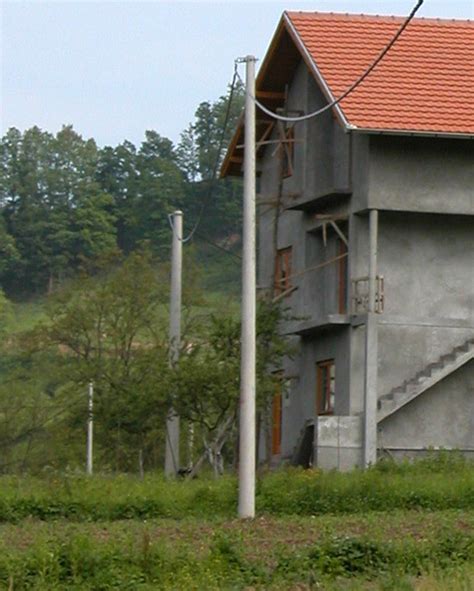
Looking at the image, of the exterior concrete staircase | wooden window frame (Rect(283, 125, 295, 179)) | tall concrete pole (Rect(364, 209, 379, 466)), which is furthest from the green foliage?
tall concrete pole (Rect(364, 209, 379, 466))

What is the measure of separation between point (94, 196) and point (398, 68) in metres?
94.9

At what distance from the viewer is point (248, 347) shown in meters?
27.2

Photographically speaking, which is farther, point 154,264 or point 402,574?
point 154,264

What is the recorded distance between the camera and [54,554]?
19.5 metres

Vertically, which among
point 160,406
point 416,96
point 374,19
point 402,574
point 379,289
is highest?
point 374,19

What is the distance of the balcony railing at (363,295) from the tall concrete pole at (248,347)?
10.8 meters

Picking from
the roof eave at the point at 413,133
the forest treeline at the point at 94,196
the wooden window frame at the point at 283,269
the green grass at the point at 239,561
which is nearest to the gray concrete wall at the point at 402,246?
the roof eave at the point at 413,133

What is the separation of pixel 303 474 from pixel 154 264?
40.8 m

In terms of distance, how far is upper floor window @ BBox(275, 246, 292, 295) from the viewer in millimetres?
43450

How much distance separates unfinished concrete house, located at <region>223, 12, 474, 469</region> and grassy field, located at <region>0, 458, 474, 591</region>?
3.06m

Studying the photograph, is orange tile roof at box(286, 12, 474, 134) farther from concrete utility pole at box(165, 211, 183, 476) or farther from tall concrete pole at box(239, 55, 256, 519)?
tall concrete pole at box(239, 55, 256, 519)

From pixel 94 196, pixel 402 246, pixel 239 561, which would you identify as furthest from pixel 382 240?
pixel 94 196

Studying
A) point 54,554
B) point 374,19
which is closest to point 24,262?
point 374,19

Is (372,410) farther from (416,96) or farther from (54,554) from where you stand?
(54,554)
